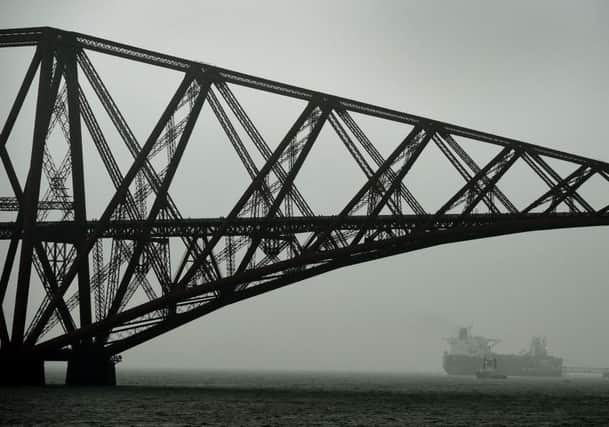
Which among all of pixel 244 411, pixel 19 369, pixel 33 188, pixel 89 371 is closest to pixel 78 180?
pixel 33 188

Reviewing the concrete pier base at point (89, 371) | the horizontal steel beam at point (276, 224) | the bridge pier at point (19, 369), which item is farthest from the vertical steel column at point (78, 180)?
the bridge pier at point (19, 369)

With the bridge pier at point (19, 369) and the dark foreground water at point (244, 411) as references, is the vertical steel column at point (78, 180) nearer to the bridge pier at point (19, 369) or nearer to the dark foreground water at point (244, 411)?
the bridge pier at point (19, 369)

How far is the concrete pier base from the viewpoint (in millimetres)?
47000

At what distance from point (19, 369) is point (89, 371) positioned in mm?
3991

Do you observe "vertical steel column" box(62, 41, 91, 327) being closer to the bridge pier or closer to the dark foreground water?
the bridge pier

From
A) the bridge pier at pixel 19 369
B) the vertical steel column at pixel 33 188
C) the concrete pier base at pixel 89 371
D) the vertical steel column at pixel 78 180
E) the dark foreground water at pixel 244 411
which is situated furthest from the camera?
the concrete pier base at pixel 89 371

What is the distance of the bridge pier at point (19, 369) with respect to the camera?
44.0 m

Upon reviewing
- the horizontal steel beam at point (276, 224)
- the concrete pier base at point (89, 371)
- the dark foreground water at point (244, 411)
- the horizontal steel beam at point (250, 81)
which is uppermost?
the horizontal steel beam at point (250, 81)

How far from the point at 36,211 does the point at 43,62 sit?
299 inches

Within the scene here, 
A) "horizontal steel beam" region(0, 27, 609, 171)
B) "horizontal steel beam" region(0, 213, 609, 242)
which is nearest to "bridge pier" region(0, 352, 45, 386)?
"horizontal steel beam" region(0, 213, 609, 242)

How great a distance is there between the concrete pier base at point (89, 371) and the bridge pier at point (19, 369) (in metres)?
1.83

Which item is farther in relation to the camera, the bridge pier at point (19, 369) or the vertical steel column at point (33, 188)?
the bridge pier at point (19, 369)

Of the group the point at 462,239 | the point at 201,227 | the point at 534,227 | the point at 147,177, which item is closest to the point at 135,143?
the point at 147,177

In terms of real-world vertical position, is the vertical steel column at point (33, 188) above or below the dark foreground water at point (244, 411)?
above
